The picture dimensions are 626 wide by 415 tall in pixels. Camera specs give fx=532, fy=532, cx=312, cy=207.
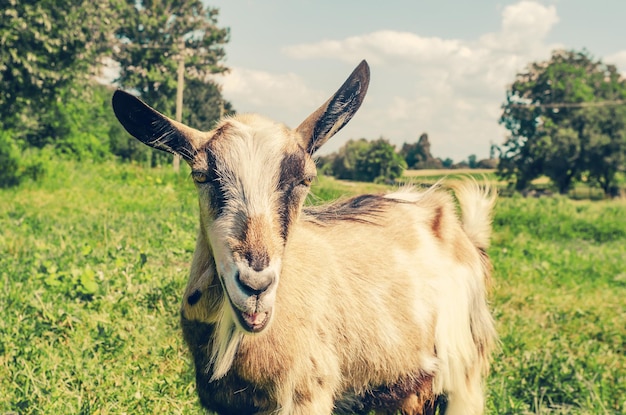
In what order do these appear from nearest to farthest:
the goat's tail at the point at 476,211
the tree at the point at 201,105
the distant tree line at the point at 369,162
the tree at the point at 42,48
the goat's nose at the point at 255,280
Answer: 1. the goat's nose at the point at 255,280
2. the goat's tail at the point at 476,211
3. the tree at the point at 42,48
4. the tree at the point at 201,105
5. the distant tree line at the point at 369,162

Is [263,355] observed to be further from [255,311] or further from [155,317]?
[155,317]

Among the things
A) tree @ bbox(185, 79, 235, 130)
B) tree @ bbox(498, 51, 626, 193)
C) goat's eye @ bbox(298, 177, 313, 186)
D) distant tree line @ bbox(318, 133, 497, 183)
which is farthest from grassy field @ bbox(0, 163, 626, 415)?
tree @ bbox(498, 51, 626, 193)

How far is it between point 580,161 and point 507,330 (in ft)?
109

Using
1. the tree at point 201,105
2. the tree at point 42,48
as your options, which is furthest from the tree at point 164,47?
the tree at point 42,48

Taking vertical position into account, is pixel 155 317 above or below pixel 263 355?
below

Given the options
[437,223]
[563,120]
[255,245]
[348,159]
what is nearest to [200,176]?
[255,245]

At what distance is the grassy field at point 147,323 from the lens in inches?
132

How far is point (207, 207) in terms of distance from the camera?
7.09 ft

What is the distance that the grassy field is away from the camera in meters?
3.35

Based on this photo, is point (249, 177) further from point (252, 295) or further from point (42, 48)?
point (42, 48)

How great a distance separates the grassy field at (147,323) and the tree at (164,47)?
21446 mm

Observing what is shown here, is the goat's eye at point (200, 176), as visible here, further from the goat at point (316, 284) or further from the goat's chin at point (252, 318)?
the goat's chin at point (252, 318)

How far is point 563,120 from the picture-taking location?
35000 mm

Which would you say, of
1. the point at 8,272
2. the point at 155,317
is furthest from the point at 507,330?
the point at 8,272
